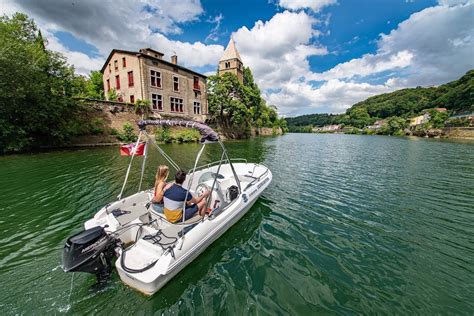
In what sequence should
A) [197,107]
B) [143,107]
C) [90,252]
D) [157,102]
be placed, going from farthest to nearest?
[197,107] < [157,102] < [143,107] < [90,252]

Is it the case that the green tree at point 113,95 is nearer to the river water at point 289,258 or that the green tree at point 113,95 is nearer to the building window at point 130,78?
the building window at point 130,78

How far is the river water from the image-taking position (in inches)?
129

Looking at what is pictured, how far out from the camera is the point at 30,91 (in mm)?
16312

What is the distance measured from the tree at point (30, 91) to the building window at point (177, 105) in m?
12.6

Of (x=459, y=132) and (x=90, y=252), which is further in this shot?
(x=459, y=132)

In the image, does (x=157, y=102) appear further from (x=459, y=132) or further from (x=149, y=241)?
(x=459, y=132)

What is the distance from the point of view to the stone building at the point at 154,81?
27.3 m

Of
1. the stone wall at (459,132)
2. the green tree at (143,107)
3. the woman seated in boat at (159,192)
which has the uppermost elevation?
the green tree at (143,107)

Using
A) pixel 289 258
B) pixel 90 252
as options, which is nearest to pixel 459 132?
pixel 289 258

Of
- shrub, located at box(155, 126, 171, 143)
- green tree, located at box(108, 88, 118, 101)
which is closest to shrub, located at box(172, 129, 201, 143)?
shrub, located at box(155, 126, 171, 143)

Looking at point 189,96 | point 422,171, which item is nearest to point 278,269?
point 422,171

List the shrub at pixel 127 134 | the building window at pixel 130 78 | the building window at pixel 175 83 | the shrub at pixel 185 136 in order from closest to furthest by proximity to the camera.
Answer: the shrub at pixel 127 134 < the building window at pixel 130 78 < the shrub at pixel 185 136 < the building window at pixel 175 83

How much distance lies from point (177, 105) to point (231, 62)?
3211 cm

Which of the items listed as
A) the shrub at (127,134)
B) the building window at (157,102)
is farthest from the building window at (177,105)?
the shrub at (127,134)
